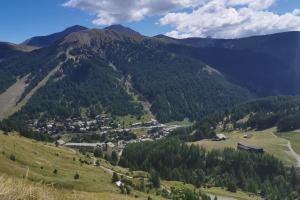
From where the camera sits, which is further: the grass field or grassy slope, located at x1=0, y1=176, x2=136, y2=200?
the grass field

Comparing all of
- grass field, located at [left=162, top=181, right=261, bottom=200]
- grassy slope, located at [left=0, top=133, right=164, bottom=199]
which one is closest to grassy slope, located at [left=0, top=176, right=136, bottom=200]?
grassy slope, located at [left=0, top=133, right=164, bottom=199]

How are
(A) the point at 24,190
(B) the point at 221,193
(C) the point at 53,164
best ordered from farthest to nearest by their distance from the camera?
(B) the point at 221,193, (C) the point at 53,164, (A) the point at 24,190

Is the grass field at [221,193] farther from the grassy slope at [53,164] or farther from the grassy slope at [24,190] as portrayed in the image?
the grassy slope at [24,190]

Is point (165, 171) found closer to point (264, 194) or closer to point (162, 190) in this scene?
point (264, 194)

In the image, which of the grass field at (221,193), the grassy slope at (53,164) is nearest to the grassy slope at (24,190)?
the grassy slope at (53,164)

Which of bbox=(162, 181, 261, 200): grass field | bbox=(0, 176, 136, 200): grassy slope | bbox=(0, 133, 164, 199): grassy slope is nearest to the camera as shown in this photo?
bbox=(0, 176, 136, 200): grassy slope

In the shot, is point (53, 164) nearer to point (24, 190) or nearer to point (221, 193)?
point (221, 193)

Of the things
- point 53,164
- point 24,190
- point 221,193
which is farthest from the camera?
point 221,193

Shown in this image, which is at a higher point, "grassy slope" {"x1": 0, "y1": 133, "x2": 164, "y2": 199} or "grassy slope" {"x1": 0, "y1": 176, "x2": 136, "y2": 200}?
"grassy slope" {"x1": 0, "y1": 176, "x2": 136, "y2": 200}

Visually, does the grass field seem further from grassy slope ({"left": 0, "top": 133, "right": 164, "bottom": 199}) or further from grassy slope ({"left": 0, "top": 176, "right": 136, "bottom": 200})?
grassy slope ({"left": 0, "top": 176, "right": 136, "bottom": 200})

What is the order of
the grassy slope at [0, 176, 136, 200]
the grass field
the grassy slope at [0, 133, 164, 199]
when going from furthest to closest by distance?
1. the grass field
2. the grassy slope at [0, 133, 164, 199]
3. the grassy slope at [0, 176, 136, 200]

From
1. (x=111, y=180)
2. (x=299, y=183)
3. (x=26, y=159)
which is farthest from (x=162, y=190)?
(x=299, y=183)

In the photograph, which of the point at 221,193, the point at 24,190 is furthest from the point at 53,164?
the point at 24,190
